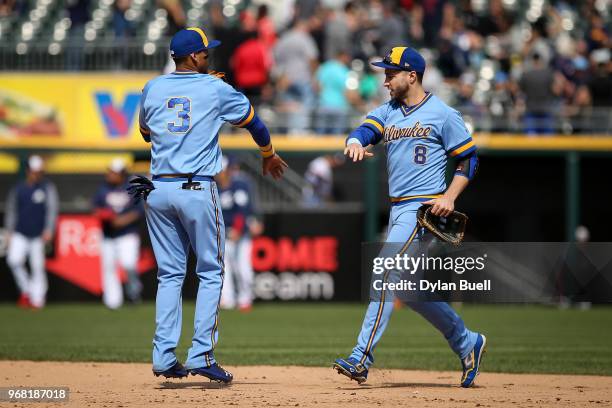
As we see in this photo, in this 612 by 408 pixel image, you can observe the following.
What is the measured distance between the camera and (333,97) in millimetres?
19609

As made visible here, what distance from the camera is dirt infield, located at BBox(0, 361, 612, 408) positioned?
23.1 ft

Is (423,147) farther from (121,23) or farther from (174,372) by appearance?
(121,23)

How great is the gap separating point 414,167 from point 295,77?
39.1 ft

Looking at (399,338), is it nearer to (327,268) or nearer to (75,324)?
(75,324)

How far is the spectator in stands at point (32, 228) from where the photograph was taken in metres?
17.3

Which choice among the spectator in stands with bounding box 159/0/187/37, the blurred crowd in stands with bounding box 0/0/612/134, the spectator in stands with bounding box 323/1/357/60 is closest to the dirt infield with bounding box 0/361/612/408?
the blurred crowd in stands with bounding box 0/0/612/134

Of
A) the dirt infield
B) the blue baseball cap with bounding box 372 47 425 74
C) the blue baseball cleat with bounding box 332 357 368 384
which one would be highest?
the blue baseball cap with bounding box 372 47 425 74

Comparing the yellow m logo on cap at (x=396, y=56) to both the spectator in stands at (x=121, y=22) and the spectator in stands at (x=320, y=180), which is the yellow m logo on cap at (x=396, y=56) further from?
the spectator in stands at (x=121, y=22)

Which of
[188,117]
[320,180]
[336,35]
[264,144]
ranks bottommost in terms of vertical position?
[320,180]

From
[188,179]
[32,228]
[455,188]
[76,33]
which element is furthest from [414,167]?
[76,33]

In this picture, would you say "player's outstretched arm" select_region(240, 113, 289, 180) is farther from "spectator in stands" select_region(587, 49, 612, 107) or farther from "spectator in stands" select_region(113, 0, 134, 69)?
"spectator in stands" select_region(587, 49, 612, 107)

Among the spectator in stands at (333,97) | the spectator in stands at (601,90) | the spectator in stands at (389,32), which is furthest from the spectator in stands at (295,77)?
the spectator in stands at (601,90)

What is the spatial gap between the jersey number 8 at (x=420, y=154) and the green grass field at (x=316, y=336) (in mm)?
2456

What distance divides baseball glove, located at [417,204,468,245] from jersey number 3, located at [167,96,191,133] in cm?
164
